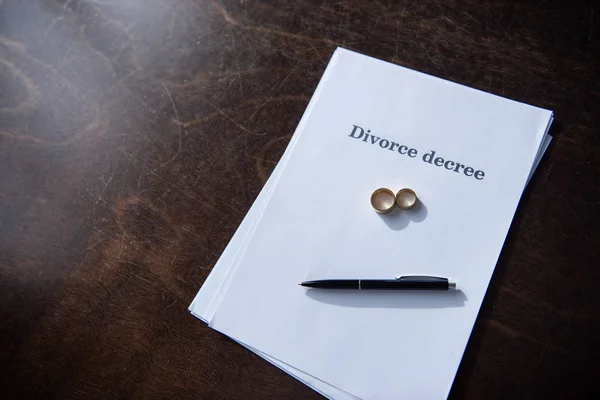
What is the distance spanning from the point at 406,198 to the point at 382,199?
3 cm

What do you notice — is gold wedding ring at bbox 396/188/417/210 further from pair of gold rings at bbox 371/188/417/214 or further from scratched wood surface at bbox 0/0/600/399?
scratched wood surface at bbox 0/0/600/399

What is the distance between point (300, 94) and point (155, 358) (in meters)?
0.40

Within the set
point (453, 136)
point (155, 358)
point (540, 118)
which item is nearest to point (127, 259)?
point (155, 358)

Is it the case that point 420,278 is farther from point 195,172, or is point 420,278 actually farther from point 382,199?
point 195,172

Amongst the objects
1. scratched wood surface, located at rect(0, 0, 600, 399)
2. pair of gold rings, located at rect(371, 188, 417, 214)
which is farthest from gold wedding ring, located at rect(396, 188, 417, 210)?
scratched wood surface, located at rect(0, 0, 600, 399)

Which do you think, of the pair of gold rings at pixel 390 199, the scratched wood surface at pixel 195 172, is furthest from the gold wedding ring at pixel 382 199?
the scratched wood surface at pixel 195 172

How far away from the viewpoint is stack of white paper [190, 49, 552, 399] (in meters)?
0.57

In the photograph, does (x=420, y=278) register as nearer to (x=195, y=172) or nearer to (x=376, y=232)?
(x=376, y=232)

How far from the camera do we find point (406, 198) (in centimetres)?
62

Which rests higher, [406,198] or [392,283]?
[406,198]

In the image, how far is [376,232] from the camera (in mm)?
617

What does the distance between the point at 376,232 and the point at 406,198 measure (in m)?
0.06

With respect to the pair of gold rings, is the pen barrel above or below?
below

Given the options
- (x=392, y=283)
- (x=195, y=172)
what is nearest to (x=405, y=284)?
(x=392, y=283)
